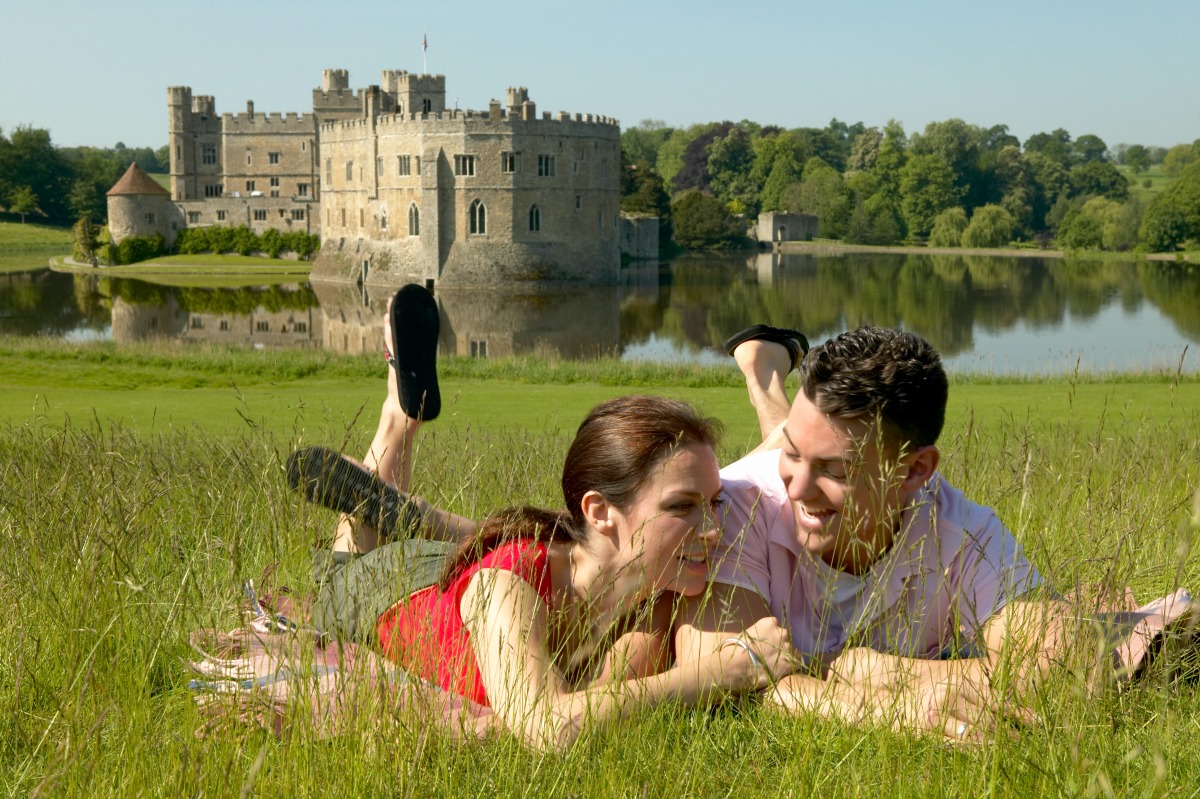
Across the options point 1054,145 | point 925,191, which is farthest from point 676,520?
point 1054,145

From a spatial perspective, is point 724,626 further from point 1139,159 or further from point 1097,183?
point 1139,159

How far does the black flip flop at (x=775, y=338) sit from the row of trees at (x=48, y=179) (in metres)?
64.0

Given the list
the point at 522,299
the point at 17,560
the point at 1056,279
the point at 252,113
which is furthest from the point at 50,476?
the point at 252,113

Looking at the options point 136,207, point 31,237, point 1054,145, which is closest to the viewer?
point 136,207

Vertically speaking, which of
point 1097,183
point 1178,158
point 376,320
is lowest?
point 376,320

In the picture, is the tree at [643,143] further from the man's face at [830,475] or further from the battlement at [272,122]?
the man's face at [830,475]

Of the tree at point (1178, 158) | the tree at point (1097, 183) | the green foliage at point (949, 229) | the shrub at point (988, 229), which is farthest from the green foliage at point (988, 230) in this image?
the tree at point (1178, 158)

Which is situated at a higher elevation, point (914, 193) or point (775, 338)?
point (914, 193)

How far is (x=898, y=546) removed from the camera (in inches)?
81.0

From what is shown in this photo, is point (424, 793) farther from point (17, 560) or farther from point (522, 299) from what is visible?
point (522, 299)

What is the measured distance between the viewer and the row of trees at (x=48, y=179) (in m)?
61.9

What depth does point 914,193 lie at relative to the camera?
2653 inches

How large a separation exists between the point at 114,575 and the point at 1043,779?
1.65 m

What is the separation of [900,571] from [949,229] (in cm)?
6242
